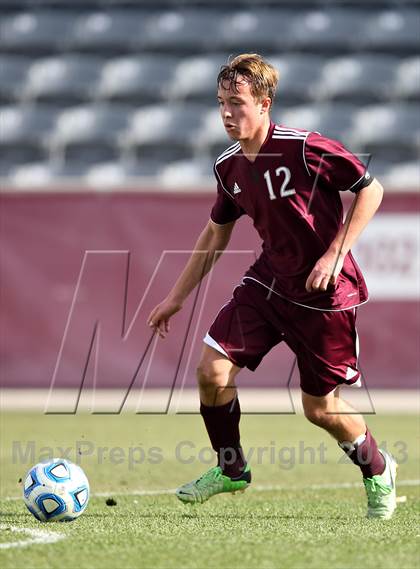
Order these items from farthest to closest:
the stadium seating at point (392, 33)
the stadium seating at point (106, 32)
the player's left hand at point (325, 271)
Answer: the stadium seating at point (106, 32)
the stadium seating at point (392, 33)
the player's left hand at point (325, 271)

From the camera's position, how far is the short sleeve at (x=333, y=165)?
455 cm

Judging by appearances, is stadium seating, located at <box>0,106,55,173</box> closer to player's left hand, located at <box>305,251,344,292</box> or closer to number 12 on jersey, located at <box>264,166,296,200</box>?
number 12 on jersey, located at <box>264,166,296,200</box>

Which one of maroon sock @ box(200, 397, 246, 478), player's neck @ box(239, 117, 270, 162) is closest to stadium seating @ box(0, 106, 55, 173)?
maroon sock @ box(200, 397, 246, 478)

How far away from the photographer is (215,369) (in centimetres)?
480

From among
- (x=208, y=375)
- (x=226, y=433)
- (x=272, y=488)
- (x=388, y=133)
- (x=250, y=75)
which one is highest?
(x=250, y=75)

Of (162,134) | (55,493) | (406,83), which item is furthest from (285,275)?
(406,83)

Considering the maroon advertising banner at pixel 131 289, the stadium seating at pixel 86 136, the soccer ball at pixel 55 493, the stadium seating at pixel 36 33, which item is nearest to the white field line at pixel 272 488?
the soccer ball at pixel 55 493

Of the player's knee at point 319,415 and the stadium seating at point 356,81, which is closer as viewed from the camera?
the player's knee at point 319,415

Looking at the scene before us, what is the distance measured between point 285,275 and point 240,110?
A: 0.76m

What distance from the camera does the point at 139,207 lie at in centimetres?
1040

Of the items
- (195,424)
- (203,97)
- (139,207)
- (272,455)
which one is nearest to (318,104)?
(203,97)

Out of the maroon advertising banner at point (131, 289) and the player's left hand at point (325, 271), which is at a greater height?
the player's left hand at point (325, 271)

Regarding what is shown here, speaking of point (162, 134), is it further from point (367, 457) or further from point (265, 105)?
point (367, 457)

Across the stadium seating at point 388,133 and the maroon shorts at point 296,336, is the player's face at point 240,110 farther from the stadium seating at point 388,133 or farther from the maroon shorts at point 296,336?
the stadium seating at point 388,133
